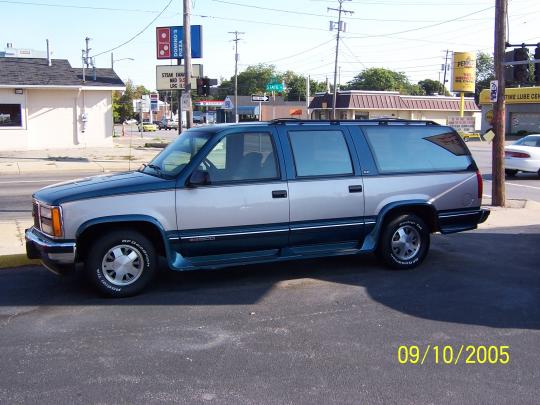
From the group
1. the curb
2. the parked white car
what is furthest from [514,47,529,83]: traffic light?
the curb

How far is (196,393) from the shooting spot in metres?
3.92

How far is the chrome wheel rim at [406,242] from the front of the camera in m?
7.10

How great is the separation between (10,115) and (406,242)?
27793 millimetres

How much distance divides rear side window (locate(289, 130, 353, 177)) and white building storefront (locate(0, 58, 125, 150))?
26.7 meters

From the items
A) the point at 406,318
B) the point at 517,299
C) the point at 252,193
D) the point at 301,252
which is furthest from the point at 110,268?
the point at 517,299

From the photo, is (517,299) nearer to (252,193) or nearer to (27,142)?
(252,193)

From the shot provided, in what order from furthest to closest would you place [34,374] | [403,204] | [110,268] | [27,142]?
[27,142] < [403,204] < [110,268] < [34,374]

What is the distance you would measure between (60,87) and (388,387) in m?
29.8

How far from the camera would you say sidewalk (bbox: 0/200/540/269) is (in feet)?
24.1

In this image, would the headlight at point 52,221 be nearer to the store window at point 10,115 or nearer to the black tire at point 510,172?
the black tire at point 510,172

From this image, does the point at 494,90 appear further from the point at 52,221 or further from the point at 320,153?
the point at 52,221

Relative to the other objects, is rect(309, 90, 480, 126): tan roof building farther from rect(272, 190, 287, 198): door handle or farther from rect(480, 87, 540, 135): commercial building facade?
rect(272, 190, 287, 198): door handle
